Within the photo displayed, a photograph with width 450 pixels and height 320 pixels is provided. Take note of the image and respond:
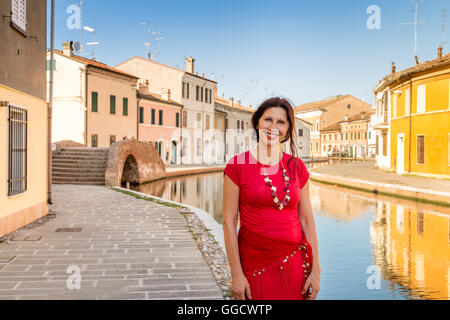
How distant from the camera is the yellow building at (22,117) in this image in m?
8.28

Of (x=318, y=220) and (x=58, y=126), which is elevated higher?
(x=58, y=126)

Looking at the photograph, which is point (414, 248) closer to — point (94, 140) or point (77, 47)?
point (94, 140)

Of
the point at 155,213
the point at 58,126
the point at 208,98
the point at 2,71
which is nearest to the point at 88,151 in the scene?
the point at 58,126

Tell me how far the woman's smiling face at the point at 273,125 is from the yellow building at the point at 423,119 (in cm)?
2284

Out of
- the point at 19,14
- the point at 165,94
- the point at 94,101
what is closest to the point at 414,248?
the point at 19,14

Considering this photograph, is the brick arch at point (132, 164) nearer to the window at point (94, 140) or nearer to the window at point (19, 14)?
the window at point (94, 140)

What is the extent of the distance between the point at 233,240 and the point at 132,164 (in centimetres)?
2243

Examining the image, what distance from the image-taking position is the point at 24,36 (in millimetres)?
9469

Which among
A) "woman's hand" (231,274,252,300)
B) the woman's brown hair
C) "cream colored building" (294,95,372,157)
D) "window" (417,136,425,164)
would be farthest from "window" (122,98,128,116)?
"cream colored building" (294,95,372,157)

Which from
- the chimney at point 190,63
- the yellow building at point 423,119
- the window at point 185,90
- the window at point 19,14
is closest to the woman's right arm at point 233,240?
the window at point 19,14

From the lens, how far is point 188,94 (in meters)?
44.8
